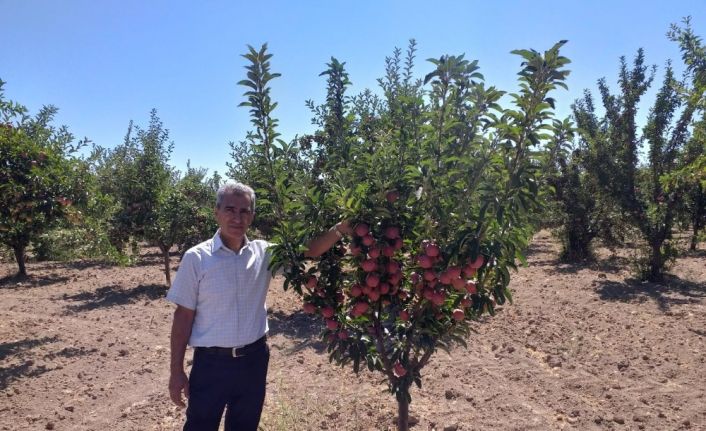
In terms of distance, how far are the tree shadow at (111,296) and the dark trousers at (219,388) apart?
697 centimetres

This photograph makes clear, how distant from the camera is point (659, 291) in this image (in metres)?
8.73

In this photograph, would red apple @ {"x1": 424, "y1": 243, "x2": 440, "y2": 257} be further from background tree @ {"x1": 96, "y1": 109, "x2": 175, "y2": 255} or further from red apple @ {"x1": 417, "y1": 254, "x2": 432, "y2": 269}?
background tree @ {"x1": 96, "y1": 109, "x2": 175, "y2": 255}

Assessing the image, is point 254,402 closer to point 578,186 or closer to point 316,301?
point 316,301

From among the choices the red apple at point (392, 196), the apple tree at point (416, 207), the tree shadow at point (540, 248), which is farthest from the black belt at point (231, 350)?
the tree shadow at point (540, 248)

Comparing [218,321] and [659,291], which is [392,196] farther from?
[659,291]

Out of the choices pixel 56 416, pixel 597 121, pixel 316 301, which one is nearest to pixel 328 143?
pixel 316 301

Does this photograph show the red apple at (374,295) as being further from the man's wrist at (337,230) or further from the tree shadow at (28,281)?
the tree shadow at (28,281)

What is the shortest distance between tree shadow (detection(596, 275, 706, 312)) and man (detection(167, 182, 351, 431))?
7079 mm

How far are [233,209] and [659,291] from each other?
348 inches

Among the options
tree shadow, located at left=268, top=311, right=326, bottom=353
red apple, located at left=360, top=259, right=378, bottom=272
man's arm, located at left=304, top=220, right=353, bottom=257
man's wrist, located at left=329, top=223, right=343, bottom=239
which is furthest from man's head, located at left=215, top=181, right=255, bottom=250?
tree shadow, located at left=268, top=311, right=326, bottom=353

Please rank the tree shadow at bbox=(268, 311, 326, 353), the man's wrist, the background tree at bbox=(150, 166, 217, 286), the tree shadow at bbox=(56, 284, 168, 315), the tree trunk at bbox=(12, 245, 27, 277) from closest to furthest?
1. the man's wrist
2. the tree shadow at bbox=(268, 311, 326, 353)
3. the tree shadow at bbox=(56, 284, 168, 315)
4. the background tree at bbox=(150, 166, 217, 286)
5. the tree trunk at bbox=(12, 245, 27, 277)

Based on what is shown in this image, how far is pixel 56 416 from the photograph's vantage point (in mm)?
4359

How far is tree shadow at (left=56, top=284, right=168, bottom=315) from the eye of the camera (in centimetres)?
877

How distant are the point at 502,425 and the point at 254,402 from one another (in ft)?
7.29
